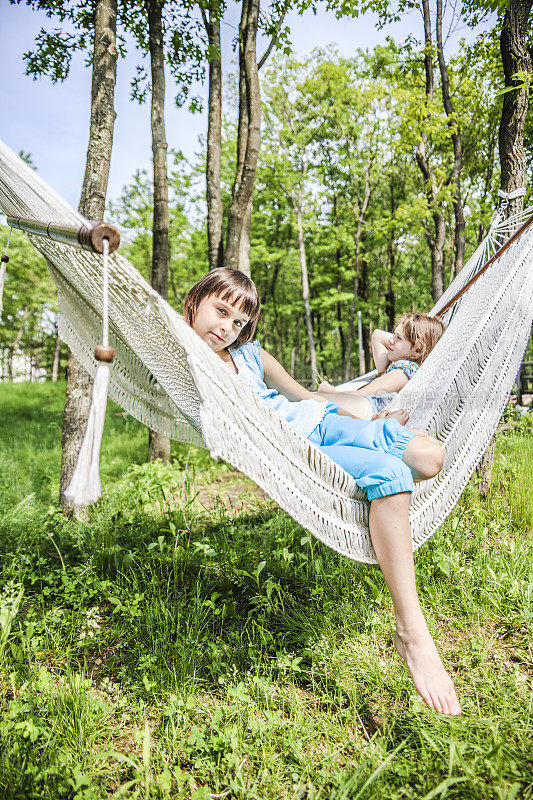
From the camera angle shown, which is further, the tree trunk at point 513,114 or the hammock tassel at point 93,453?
the tree trunk at point 513,114

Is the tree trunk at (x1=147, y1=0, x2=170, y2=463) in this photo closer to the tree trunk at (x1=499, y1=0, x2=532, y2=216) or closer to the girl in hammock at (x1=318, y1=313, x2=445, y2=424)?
the girl in hammock at (x1=318, y1=313, x2=445, y2=424)

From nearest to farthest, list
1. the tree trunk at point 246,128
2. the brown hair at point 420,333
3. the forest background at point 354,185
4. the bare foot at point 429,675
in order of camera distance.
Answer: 1. the bare foot at point 429,675
2. the brown hair at point 420,333
3. the tree trunk at point 246,128
4. the forest background at point 354,185

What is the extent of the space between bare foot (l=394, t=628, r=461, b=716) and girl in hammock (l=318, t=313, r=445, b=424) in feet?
2.89

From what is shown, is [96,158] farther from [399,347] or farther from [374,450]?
[374,450]

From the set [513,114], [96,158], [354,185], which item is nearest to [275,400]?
[96,158]

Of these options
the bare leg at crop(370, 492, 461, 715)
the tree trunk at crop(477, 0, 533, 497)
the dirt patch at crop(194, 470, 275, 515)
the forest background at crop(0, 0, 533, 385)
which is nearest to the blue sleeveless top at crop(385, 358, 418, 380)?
the tree trunk at crop(477, 0, 533, 497)

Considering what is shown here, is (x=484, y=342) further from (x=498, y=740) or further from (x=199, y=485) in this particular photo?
(x=199, y=485)

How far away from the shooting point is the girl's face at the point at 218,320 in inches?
59.0

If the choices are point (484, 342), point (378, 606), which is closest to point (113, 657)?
point (378, 606)

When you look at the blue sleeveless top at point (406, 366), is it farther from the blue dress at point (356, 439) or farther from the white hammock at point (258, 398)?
the blue dress at point (356, 439)

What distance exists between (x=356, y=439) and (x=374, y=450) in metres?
0.06

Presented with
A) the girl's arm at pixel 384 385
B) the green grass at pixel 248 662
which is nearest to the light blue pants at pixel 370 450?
the girl's arm at pixel 384 385

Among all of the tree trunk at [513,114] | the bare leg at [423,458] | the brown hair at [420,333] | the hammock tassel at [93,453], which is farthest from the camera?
the tree trunk at [513,114]

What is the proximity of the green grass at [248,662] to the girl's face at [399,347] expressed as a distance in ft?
2.39
